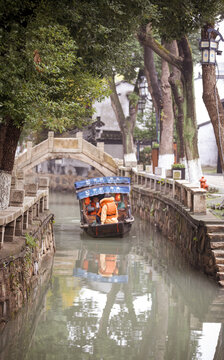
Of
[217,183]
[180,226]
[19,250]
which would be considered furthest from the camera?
[217,183]

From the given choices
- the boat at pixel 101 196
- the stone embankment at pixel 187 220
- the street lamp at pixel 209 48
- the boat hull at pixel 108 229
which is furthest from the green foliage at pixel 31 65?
the boat at pixel 101 196

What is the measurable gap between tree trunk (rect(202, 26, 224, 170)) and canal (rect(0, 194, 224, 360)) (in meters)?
3.97

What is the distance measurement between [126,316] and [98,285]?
8.95 ft

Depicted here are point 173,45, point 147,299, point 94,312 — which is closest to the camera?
point 94,312

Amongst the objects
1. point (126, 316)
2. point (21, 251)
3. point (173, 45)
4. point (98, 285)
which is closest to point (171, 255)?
point (98, 285)

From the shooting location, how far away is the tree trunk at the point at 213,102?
1562 centimetres

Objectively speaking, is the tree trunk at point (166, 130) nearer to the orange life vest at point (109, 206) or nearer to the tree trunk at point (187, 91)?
the tree trunk at point (187, 91)

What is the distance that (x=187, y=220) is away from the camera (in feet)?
49.4

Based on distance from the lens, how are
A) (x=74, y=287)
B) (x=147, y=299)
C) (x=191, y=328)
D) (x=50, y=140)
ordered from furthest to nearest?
(x=50, y=140) < (x=74, y=287) < (x=147, y=299) < (x=191, y=328)

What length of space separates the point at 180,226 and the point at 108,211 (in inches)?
134

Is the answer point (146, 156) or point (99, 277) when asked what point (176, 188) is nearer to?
point (99, 277)

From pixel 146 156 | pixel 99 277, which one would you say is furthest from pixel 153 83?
pixel 99 277

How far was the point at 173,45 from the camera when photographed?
24.9m

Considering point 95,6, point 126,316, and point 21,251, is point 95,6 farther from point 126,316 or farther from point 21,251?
point 126,316
